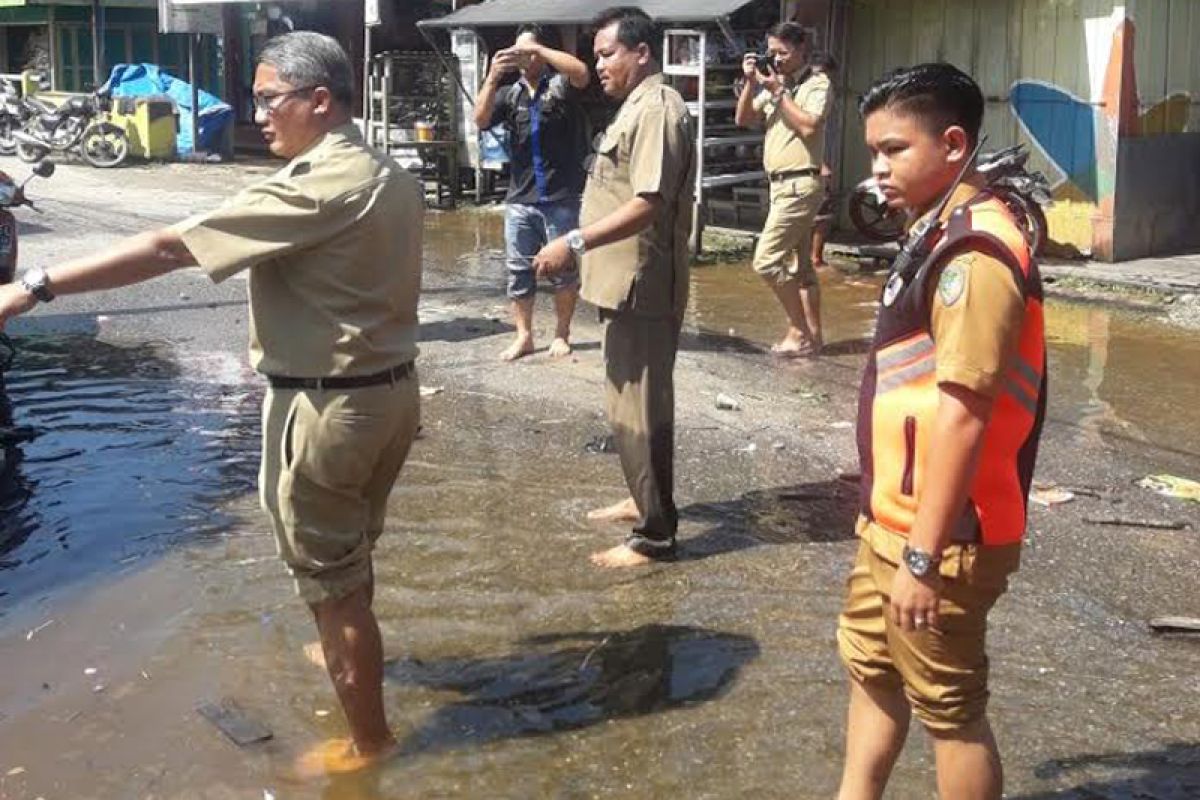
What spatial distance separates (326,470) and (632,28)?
241cm

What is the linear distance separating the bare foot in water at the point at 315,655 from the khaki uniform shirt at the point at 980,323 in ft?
8.16

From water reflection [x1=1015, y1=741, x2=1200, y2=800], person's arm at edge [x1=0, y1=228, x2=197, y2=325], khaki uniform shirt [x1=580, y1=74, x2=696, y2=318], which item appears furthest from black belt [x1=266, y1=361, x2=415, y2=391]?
water reflection [x1=1015, y1=741, x2=1200, y2=800]

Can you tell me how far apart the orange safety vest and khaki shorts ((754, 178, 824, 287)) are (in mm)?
5686

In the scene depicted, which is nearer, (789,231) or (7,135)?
(789,231)

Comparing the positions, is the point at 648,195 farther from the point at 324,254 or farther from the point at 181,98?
the point at 181,98

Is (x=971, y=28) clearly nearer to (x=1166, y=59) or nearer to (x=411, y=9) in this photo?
(x=1166, y=59)

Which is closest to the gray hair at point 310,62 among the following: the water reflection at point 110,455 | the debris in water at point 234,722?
the debris in water at point 234,722

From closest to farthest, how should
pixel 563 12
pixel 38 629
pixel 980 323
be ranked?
pixel 980 323 → pixel 38 629 → pixel 563 12

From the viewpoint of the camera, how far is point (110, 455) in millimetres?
6691

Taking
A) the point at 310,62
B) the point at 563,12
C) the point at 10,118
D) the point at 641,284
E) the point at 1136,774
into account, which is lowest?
the point at 1136,774

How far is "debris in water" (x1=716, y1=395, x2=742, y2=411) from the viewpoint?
298 inches

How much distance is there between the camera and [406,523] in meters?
5.80

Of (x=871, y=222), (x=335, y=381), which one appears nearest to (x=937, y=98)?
(x=335, y=381)

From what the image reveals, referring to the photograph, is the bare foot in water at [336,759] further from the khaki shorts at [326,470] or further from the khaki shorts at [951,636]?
the khaki shorts at [951,636]
